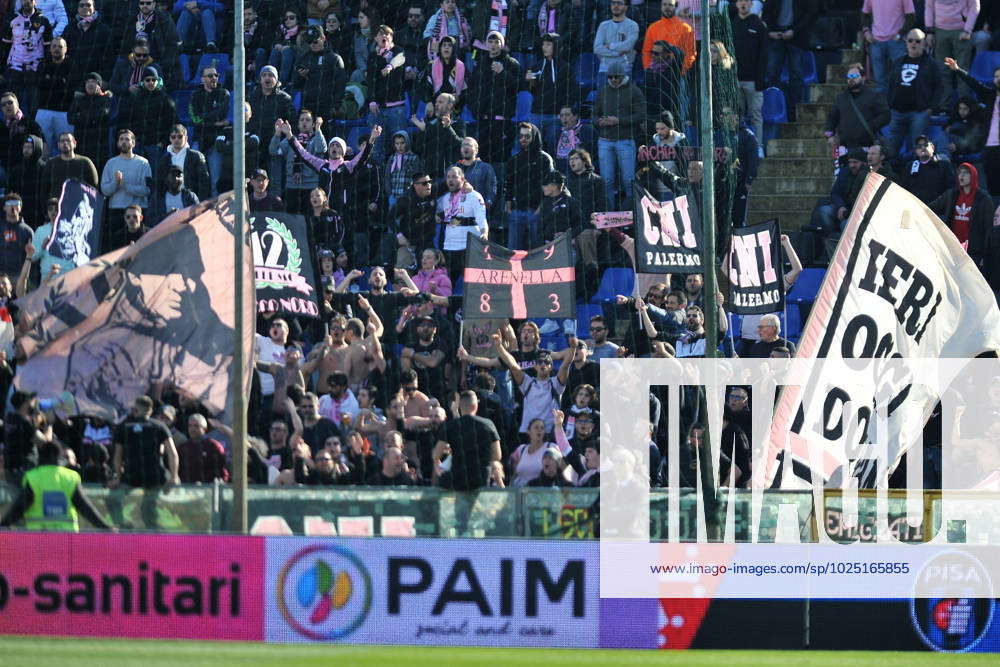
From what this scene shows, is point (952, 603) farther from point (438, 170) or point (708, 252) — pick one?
point (438, 170)

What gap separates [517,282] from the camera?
14398 mm

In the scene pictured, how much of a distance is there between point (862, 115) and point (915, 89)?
0.56 metres

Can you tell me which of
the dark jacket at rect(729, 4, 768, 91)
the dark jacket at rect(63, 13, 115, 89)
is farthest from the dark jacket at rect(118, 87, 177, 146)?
the dark jacket at rect(729, 4, 768, 91)

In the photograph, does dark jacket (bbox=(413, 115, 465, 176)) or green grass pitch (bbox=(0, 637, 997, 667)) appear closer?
green grass pitch (bbox=(0, 637, 997, 667))

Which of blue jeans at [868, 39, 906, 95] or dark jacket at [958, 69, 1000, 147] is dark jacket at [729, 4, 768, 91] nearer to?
blue jeans at [868, 39, 906, 95]

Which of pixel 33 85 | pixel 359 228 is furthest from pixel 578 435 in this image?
pixel 33 85

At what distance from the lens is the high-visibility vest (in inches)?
470

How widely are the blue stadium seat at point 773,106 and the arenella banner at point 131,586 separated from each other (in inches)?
349

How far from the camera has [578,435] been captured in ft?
44.5

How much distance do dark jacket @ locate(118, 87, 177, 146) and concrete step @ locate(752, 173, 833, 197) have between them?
6.11 meters

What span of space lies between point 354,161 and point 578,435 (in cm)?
446

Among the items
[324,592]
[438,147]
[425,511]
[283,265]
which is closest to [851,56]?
[438,147]

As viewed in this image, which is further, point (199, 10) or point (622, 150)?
point (199, 10)

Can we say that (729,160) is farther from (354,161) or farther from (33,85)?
(33,85)
